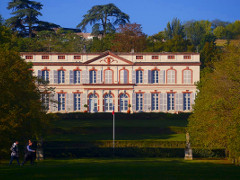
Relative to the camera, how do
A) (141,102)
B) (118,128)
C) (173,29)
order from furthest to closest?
(173,29) < (141,102) < (118,128)

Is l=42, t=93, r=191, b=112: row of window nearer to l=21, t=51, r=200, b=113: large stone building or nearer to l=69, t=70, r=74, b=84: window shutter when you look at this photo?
l=21, t=51, r=200, b=113: large stone building

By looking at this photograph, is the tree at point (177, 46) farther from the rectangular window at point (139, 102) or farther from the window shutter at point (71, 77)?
the window shutter at point (71, 77)

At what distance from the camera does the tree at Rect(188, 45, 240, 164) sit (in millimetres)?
32031

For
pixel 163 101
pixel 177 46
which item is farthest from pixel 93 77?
pixel 177 46

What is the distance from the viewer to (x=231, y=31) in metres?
132

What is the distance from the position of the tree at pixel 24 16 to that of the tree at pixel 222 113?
50.8 meters

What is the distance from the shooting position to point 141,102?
66.3 metres

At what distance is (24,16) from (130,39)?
17.1 metres

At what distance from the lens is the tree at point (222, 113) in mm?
32031

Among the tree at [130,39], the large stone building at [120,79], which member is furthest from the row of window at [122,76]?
the tree at [130,39]

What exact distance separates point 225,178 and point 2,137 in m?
14.8

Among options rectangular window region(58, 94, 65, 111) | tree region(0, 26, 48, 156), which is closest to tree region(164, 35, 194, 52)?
rectangular window region(58, 94, 65, 111)

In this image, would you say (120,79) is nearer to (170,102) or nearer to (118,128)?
(170,102)

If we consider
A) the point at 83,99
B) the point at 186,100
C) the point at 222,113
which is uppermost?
the point at 83,99
